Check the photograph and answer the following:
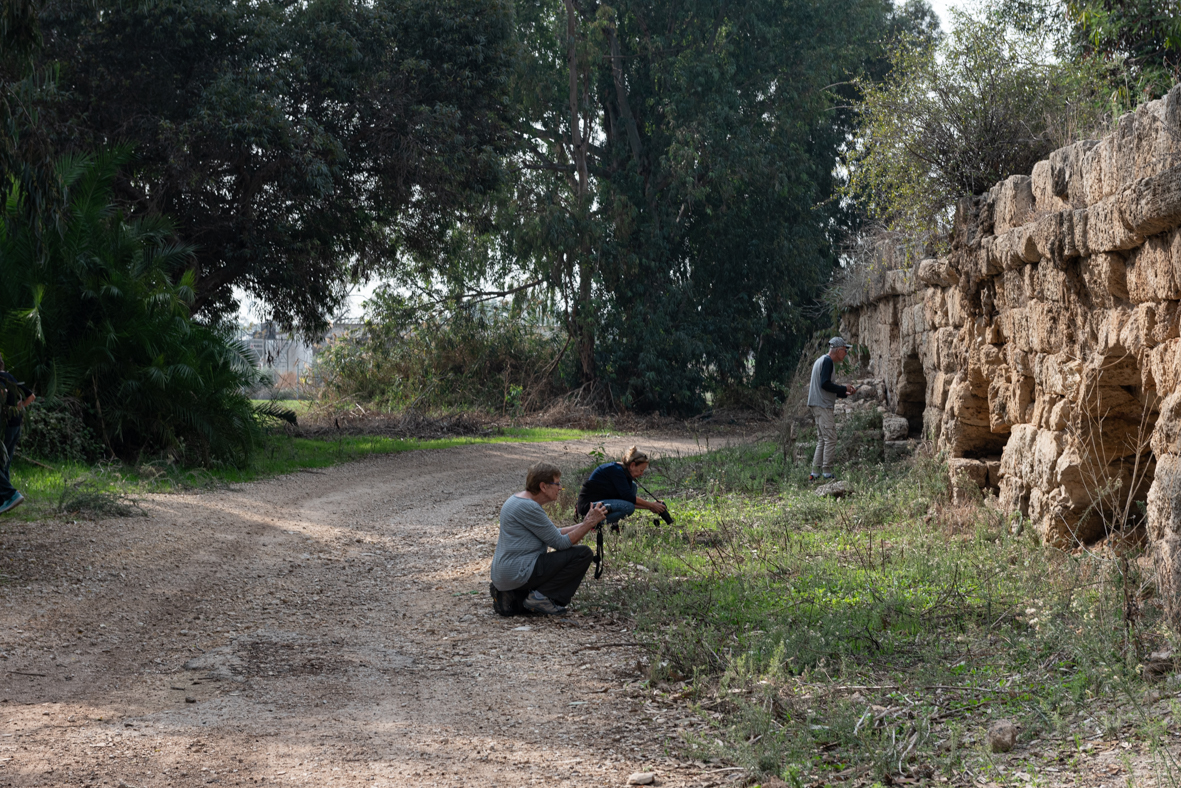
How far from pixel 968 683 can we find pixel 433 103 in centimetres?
1469

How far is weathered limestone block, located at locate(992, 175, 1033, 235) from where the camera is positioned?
7344 millimetres

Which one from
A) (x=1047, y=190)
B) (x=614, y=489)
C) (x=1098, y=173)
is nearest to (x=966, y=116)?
(x=1047, y=190)

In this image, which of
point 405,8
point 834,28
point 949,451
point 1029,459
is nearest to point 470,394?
point 405,8

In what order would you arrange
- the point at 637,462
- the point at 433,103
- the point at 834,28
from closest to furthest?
the point at 637,462
the point at 433,103
the point at 834,28

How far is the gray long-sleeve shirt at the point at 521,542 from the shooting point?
20.8 ft

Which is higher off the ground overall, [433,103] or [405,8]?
[405,8]

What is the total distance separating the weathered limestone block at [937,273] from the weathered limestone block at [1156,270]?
11.1ft

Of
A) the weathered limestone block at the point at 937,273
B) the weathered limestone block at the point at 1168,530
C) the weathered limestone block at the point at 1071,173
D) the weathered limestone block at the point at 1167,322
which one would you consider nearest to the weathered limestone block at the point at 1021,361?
the weathered limestone block at the point at 1071,173

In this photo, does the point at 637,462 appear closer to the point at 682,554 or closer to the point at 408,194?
→ the point at 682,554

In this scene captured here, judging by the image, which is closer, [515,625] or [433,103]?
[515,625]

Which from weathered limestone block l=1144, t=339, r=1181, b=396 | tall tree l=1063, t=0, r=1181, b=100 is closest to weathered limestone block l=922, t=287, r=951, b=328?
tall tree l=1063, t=0, r=1181, b=100

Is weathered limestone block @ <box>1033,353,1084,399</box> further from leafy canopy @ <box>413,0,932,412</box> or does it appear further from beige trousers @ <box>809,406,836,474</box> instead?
leafy canopy @ <box>413,0,932,412</box>

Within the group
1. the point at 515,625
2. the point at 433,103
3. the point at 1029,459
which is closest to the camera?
the point at 515,625

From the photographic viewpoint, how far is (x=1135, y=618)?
4.57 m
